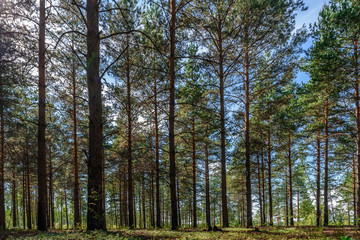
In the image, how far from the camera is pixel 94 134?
5504mm

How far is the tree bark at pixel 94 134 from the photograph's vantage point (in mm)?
5320

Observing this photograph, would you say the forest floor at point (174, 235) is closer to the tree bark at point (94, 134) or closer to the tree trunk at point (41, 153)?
the tree bark at point (94, 134)

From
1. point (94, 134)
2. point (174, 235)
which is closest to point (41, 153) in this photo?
point (94, 134)

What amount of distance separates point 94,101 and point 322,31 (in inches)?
534

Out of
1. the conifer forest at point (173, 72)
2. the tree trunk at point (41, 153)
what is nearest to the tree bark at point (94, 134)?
the conifer forest at point (173, 72)

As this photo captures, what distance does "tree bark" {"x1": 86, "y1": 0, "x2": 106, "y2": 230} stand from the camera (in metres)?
5.32

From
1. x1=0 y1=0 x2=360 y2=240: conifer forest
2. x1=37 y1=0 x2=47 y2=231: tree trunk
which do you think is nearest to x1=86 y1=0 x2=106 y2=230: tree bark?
x1=0 y1=0 x2=360 y2=240: conifer forest

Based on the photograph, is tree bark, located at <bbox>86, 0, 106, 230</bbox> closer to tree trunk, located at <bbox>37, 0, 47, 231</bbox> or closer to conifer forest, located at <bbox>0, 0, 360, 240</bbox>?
conifer forest, located at <bbox>0, 0, 360, 240</bbox>

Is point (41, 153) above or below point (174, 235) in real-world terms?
above

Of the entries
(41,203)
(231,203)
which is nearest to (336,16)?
(41,203)

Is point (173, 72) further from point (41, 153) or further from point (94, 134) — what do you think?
point (41, 153)

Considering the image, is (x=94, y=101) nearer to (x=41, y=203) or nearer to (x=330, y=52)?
(x=41, y=203)

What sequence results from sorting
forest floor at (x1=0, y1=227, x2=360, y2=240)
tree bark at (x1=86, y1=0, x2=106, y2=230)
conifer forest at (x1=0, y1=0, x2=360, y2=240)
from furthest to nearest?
1. conifer forest at (x1=0, y1=0, x2=360, y2=240)
2. tree bark at (x1=86, y1=0, x2=106, y2=230)
3. forest floor at (x1=0, y1=227, x2=360, y2=240)

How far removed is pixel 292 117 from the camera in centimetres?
1702
